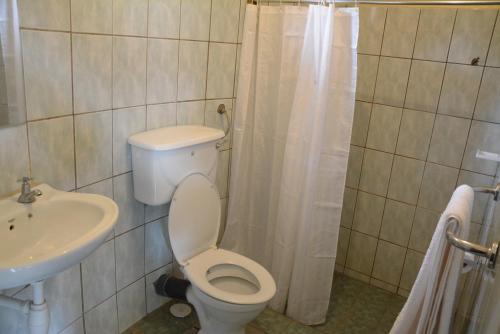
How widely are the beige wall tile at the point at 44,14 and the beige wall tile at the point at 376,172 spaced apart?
1851 millimetres

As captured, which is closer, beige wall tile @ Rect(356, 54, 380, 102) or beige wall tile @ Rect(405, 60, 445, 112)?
beige wall tile @ Rect(405, 60, 445, 112)

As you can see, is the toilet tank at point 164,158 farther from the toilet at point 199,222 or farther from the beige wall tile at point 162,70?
the beige wall tile at point 162,70

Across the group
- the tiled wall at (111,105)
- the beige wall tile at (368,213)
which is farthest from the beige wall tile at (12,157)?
the beige wall tile at (368,213)

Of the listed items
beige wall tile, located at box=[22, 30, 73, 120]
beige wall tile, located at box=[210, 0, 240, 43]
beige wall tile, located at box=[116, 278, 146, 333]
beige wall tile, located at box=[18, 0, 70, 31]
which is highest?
beige wall tile, located at box=[210, 0, 240, 43]

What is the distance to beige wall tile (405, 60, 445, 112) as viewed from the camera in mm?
2272

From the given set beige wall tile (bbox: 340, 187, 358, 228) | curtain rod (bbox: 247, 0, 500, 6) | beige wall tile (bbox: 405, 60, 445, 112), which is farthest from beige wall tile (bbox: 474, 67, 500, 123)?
beige wall tile (bbox: 340, 187, 358, 228)

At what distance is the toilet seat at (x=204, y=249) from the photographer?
1.96 m

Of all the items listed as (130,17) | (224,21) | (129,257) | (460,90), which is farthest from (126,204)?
(460,90)

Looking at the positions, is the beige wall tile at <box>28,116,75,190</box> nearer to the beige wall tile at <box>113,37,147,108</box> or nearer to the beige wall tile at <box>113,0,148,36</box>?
the beige wall tile at <box>113,37,147,108</box>

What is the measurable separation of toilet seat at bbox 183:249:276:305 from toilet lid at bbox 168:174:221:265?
6 centimetres

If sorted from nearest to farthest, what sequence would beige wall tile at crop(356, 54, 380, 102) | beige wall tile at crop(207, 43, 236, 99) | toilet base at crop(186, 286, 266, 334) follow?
toilet base at crop(186, 286, 266, 334) → beige wall tile at crop(207, 43, 236, 99) → beige wall tile at crop(356, 54, 380, 102)

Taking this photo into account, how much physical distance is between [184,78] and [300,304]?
1.39m

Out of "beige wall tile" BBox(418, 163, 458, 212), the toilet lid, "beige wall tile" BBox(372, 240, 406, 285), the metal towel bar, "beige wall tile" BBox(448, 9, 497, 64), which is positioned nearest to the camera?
the metal towel bar

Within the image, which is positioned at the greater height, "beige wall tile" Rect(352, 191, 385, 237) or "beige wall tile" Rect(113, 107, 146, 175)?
"beige wall tile" Rect(113, 107, 146, 175)
